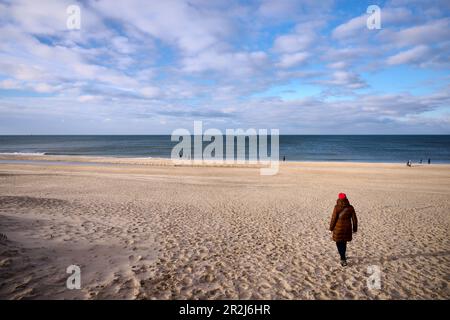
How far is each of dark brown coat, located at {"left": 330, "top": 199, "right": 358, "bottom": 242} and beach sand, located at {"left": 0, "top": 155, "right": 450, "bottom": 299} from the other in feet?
3.33

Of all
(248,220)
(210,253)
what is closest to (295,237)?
(248,220)

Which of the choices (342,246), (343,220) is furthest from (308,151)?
(343,220)

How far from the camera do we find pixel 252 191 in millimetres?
19172

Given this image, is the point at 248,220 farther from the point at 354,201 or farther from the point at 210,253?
the point at 354,201

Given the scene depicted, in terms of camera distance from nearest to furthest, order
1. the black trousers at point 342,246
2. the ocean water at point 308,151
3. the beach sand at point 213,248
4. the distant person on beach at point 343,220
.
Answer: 1. the beach sand at point 213,248
2. the distant person on beach at point 343,220
3. the black trousers at point 342,246
4. the ocean water at point 308,151

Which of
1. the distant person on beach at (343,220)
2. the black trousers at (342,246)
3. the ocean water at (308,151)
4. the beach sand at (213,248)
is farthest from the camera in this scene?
the ocean water at (308,151)

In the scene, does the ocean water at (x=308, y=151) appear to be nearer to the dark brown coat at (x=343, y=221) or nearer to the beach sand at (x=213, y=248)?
the beach sand at (x=213, y=248)

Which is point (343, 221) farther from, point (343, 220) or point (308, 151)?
point (308, 151)

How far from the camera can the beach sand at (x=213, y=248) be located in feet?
19.0

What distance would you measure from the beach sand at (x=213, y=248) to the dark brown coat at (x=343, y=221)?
1016mm

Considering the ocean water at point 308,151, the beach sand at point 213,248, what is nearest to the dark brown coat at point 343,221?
the beach sand at point 213,248

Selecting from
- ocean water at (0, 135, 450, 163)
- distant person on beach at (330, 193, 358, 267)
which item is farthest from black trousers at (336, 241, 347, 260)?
ocean water at (0, 135, 450, 163)
